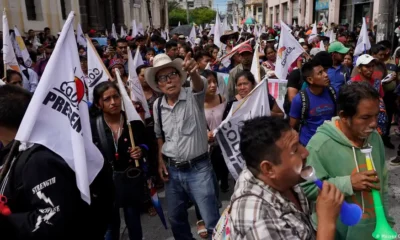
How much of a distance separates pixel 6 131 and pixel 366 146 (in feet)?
6.24

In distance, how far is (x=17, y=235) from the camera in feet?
5.27

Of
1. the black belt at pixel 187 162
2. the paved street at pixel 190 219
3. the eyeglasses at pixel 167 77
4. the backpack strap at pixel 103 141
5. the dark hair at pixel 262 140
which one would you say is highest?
the eyeglasses at pixel 167 77

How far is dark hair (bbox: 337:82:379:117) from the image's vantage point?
6.48 ft

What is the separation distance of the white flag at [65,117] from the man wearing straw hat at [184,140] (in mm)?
1004

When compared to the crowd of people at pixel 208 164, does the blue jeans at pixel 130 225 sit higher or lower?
lower

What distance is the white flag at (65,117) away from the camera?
166 centimetres

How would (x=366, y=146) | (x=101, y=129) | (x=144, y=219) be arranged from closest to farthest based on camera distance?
1. (x=366, y=146)
2. (x=101, y=129)
3. (x=144, y=219)

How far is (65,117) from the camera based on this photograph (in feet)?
5.91

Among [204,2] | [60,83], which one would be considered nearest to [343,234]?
[60,83]

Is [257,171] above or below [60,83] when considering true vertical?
below

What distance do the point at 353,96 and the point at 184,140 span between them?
135cm

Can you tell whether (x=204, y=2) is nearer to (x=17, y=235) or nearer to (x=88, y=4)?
(x=88, y=4)

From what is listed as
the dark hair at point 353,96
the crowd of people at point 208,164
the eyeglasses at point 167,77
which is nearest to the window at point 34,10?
the crowd of people at point 208,164

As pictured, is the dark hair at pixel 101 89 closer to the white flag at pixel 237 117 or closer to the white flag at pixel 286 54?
the white flag at pixel 237 117
